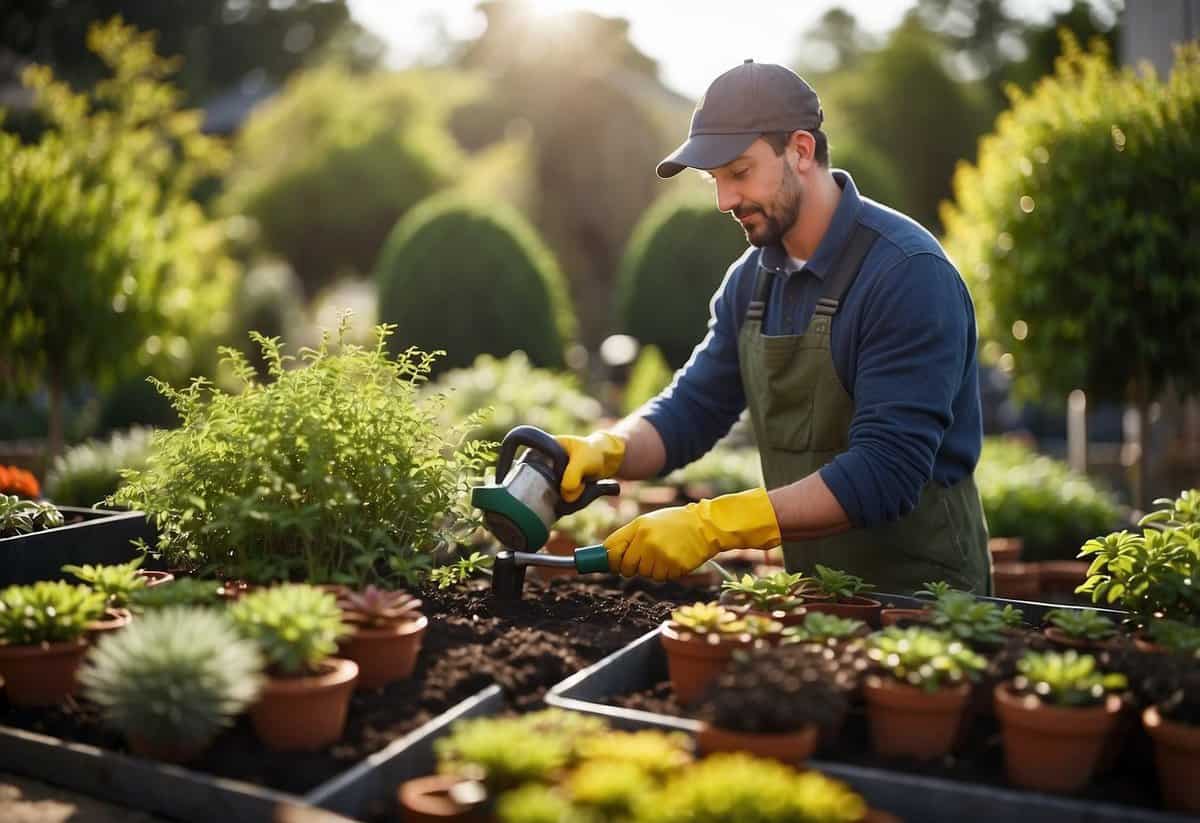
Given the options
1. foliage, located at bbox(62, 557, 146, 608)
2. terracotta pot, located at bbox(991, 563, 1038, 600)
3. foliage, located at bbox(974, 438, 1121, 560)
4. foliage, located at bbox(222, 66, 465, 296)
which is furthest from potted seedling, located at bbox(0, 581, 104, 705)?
foliage, located at bbox(222, 66, 465, 296)

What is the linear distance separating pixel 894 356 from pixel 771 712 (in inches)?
48.4

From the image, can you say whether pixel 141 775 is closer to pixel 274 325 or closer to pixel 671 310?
pixel 671 310

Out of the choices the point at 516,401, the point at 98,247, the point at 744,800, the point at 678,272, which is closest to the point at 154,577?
the point at 744,800

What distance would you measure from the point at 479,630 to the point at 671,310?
7.96m

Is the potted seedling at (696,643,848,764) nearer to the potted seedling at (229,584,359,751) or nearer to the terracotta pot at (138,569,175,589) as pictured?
the potted seedling at (229,584,359,751)

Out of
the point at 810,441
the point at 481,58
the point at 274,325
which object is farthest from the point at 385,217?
the point at 810,441

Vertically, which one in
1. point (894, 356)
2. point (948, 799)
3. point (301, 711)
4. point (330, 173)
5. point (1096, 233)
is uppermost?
point (330, 173)

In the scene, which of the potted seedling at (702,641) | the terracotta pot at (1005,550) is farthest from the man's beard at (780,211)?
the terracotta pot at (1005,550)

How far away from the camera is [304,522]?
214 centimetres

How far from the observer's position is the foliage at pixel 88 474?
5.60 metres

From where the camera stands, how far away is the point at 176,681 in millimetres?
1590

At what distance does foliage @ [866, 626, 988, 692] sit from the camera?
1647 mm

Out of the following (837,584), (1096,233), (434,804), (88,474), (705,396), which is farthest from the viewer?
(88,474)

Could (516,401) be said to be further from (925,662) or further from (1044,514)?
(925,662)
